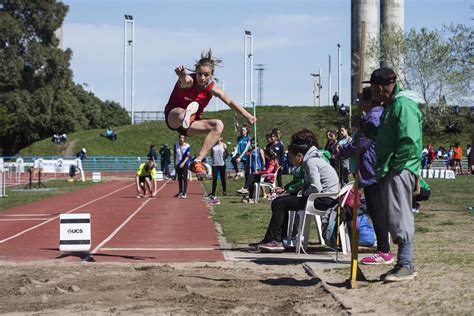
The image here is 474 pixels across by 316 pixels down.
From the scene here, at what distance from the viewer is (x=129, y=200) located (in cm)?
2342

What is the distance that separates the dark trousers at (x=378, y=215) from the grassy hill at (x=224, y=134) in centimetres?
5035

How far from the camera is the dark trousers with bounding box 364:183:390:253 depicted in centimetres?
952

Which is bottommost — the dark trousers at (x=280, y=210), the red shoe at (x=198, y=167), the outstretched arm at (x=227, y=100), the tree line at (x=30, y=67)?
the dark trousers at (x=280, y=210)

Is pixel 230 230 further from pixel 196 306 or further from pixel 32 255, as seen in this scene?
pixel 196 306

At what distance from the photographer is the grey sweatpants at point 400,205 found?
779 centimetres

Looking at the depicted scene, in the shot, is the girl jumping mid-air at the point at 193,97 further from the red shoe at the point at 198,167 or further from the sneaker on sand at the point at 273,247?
the sneaker on sand at the point at 273,247

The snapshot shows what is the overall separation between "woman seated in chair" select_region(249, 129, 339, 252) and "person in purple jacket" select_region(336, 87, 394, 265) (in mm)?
793

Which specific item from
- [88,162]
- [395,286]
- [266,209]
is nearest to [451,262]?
[395,286]

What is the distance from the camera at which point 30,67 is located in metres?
62.5

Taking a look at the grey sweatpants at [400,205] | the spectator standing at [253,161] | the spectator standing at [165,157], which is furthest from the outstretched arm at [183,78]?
the spectator standing at [165,157]

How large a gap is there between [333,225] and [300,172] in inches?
36.7

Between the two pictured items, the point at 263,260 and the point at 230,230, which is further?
the point at 230,230

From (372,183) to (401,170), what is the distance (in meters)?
1.94

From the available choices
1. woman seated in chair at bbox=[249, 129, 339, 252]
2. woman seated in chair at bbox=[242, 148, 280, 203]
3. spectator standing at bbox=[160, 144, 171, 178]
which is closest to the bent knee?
woman seated in chair at bbox=[249, 129, 339, 252]
